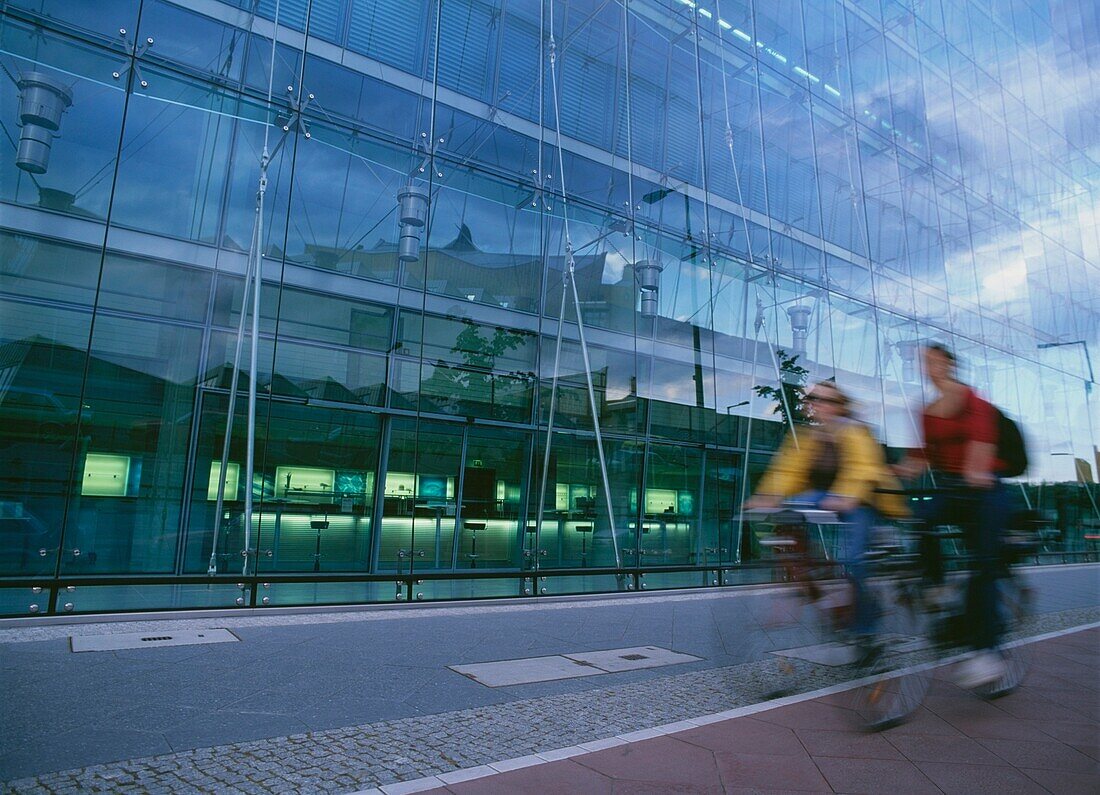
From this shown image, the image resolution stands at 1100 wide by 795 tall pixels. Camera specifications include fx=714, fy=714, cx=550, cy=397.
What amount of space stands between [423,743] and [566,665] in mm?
2229

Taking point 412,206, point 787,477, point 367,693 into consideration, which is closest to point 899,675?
point 787,477

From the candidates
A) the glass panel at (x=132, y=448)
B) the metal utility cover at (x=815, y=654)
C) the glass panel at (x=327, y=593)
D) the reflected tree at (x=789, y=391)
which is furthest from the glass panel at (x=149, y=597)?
the reflected tree at (x=789, y=391)

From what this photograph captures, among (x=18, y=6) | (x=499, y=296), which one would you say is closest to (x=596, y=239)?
(x=499, y=296)

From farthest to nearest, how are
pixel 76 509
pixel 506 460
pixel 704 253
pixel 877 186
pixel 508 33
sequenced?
pixel 877 186 → pixel 704 253 → pixel 508 33 → pixel 506 460 → pixel 76 509

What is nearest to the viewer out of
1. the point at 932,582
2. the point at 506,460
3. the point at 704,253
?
the point at 932,582

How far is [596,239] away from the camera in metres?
13.3

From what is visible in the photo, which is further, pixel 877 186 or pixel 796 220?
pixel 877 186

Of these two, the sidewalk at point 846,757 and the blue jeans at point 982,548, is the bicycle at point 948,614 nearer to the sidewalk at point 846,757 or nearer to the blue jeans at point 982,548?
the blue jeans at point 982,548

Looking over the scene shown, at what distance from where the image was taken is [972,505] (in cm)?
414

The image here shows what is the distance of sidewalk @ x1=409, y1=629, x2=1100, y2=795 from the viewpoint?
3.01m

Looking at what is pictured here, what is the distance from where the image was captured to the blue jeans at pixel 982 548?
4125mm

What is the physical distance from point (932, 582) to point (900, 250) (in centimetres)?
1631

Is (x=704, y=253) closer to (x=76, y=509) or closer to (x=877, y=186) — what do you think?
(x=877, y=186)

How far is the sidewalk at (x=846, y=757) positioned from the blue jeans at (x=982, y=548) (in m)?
0.50
